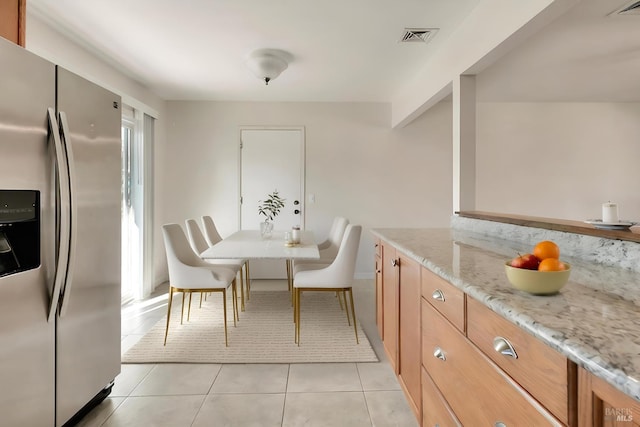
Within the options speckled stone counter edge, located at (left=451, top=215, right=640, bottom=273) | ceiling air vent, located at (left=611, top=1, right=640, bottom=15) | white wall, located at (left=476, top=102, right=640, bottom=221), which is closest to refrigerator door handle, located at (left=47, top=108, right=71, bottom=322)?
speckled stone counter edge, located at (left=451, top=215, right=640, bottom=273)

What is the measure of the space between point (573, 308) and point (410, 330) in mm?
917

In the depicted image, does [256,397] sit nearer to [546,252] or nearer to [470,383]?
[470,383]

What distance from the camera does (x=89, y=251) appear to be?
1.61 m

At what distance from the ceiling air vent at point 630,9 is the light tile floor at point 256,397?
2.81 meters

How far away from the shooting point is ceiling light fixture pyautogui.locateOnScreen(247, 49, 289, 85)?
9.23ft

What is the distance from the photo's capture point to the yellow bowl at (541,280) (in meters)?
0.80

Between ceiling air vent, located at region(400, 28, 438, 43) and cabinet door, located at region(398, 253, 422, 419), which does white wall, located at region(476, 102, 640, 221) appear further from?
cabinet door, located at region(398, 253, 422, 419)

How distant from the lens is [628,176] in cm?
435

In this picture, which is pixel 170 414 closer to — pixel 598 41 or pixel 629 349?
pixel 629 349

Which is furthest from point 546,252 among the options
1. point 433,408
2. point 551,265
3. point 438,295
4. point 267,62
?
point 267,62

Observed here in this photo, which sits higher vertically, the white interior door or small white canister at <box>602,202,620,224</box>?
the white interior door

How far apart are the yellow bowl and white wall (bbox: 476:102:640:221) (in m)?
3.85

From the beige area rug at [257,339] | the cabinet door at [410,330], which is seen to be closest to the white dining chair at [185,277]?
the beige area rug at [257,339]

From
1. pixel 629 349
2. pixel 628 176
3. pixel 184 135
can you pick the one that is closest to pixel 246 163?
pixel 184 135
